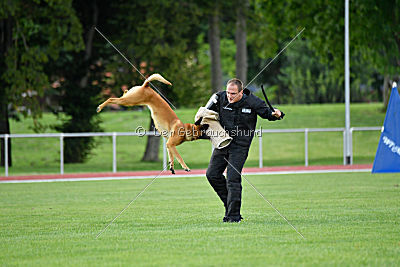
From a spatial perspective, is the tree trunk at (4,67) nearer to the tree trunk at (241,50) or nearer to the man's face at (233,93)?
the tree trunk at (241,50)

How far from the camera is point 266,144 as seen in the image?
127 ft

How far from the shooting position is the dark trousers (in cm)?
1034

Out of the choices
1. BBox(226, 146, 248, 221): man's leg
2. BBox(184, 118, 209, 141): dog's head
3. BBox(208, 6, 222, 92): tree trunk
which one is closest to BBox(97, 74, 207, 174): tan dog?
BBox(184, 118, 209, 141): dog's head

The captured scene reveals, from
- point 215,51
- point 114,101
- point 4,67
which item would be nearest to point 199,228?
point 114,101

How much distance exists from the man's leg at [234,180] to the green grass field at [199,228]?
0.69 feet

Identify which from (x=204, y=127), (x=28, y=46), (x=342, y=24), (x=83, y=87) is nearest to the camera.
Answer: (x=204, y=127)

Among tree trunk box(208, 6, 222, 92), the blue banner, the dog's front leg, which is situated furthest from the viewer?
tree trunk box(208, 6, 222, 92)

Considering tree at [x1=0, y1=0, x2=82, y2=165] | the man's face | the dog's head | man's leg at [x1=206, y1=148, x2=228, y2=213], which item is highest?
tree at [x1=0, y1=0, x2=82, y2=165]

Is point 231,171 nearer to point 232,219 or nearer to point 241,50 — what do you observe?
point 232,219

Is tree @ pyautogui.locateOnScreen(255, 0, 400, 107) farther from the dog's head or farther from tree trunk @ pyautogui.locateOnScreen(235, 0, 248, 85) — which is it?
the dog's head

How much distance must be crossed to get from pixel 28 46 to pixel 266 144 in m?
14.1

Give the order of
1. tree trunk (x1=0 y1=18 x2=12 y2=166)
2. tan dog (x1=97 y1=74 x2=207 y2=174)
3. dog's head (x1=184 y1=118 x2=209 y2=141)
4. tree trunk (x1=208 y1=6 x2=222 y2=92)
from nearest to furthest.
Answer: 1. tan dog (x1=97 y1=74 x2=207 y2=174)
2. dog's head (x1=184 y1=118 x2=209 y2=141)
3. tree trunk (x1=0 y1=18 x2=12 y2=166)
4. tree trunk (x1=208 y1=6 x2=222 y2=92)

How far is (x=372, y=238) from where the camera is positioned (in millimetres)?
8742

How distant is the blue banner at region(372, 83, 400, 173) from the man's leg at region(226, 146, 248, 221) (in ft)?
25.3
